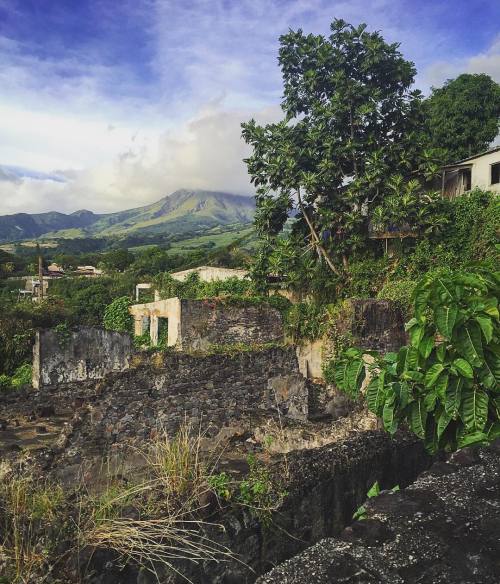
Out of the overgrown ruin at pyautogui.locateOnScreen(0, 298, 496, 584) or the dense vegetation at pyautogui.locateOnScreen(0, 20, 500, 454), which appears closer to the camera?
the overgrown ruin at pyautogui.locateOnScreen(0, 298, 496, 584)

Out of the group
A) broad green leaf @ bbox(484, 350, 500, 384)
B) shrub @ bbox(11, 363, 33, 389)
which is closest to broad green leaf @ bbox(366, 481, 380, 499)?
broad green leaf @ bbox(484, 350, 500, 384)

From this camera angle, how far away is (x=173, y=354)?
864 centimetres

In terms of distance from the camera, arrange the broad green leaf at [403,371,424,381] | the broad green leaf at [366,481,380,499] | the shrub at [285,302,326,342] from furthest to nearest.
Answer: the shrub at [285,302,326,342] < the broad green leaf at [366,481,380,499] < the broad green leaf at [403,371,424,381]

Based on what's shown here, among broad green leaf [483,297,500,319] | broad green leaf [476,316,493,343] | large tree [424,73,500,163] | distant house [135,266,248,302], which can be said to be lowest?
broad green leaf [476,316,493,343]

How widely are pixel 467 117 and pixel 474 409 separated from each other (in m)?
26.3

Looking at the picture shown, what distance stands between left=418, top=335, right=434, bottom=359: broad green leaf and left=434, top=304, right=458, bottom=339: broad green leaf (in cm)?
19

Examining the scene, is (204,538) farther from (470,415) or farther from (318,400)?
(318,400)

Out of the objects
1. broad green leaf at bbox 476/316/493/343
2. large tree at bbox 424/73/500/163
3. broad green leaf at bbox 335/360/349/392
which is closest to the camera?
broad green leaf at bbox 476/316/493/343

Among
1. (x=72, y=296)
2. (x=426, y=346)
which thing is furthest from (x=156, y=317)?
(x=72, y=296)

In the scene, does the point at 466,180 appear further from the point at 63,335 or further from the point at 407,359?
the point at 407,359

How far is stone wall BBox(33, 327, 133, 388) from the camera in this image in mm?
13227

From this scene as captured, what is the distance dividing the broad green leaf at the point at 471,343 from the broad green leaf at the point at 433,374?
0.48ft

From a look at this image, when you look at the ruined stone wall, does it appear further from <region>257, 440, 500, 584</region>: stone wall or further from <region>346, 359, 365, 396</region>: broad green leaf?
<region>257, 440, 500, 584</region>: stone wall

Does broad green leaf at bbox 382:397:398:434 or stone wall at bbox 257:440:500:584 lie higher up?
broad green leaf at bbox 382:397:398:434
